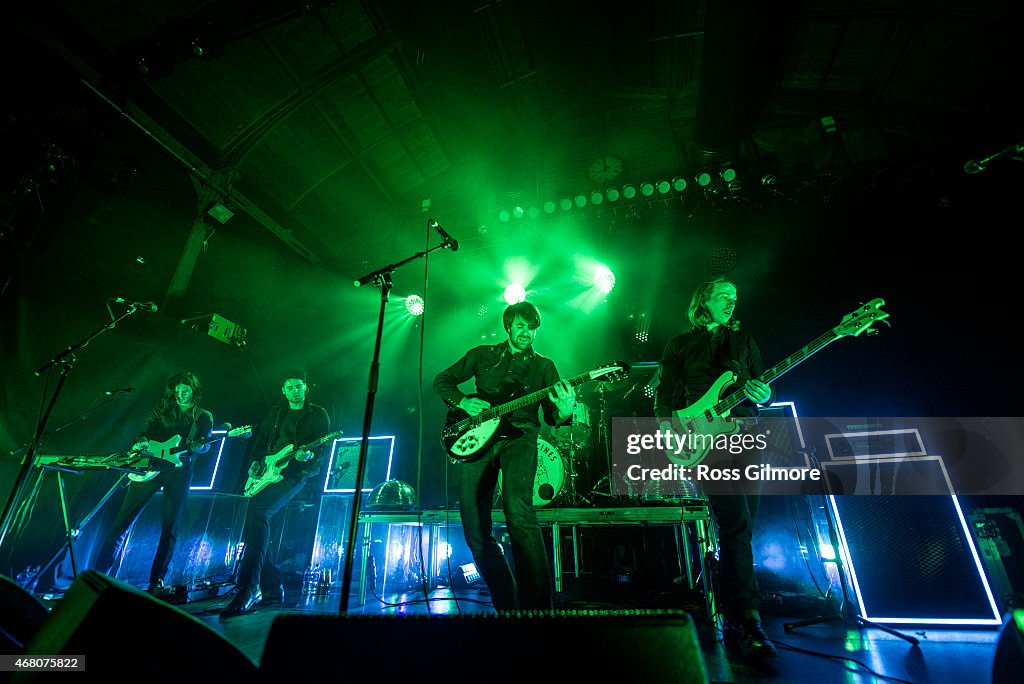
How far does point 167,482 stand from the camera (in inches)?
207

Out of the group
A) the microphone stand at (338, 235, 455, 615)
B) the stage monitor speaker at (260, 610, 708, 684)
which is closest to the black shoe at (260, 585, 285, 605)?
the microphone stand at (338, 235, 455, 615)

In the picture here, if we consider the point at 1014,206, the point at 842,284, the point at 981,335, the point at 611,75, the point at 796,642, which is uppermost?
the point at 611,75

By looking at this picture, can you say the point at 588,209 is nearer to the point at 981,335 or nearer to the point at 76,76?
the point at 981,335

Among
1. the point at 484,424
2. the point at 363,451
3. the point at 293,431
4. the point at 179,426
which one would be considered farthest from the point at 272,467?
the point at 484,424

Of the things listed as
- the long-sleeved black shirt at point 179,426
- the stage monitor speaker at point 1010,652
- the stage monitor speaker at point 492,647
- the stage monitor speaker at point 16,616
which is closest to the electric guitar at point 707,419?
the stage monitor speaker at point 1010,652

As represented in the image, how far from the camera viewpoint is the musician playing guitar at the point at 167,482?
4.95 meters

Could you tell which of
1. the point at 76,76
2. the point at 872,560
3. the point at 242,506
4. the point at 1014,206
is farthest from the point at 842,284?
the point at 76,76

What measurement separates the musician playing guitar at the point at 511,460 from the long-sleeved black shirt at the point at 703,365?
3.01 feet

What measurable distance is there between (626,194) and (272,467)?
21.2 feet

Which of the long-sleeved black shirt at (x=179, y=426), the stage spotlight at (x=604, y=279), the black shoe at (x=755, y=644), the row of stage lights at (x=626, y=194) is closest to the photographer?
the black shoe at (x=755, y=644)

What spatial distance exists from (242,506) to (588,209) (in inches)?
297

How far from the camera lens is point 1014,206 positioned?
5.74 metres

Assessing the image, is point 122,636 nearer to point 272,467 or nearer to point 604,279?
point 272,467

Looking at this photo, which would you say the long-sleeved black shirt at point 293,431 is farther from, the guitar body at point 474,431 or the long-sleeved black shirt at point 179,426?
the guitar body at point 474,431
